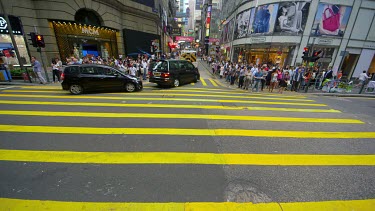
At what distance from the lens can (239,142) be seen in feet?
13.9

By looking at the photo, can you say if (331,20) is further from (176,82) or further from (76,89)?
(76,89)

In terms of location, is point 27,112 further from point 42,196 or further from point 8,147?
point 42,196

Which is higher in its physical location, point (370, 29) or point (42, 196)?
point (370, 29)

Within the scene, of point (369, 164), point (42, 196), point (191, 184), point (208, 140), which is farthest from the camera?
point (208, 140)

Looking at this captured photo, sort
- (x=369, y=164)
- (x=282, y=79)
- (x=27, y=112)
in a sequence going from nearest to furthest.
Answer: (x=369, y=164)
(x=27, y=112)
(x=282, y=79)

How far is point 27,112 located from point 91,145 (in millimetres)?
4078

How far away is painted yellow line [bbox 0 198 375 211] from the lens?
229 cm

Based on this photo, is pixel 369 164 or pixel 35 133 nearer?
pixel 369 164

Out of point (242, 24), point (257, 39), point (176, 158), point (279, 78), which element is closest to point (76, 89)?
point (176, 158)

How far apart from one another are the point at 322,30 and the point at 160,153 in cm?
2828

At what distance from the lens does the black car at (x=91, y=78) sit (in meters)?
8.59

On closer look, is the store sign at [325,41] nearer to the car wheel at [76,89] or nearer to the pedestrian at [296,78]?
the pedestrian at [296,78]

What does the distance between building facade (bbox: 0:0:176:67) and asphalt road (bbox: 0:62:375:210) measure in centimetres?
1254

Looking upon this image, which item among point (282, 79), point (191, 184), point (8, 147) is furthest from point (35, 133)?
point (282, 79)
